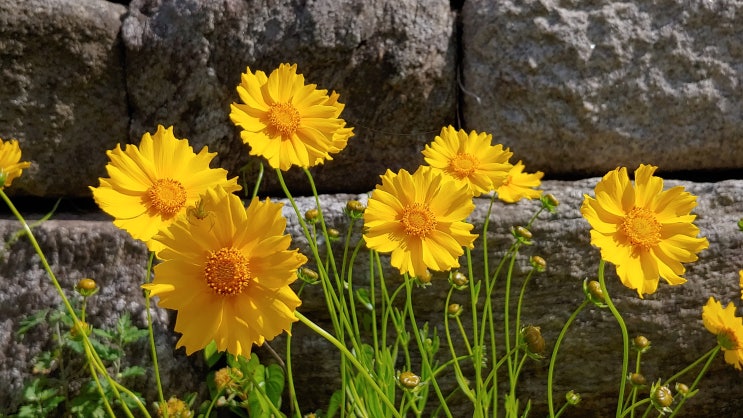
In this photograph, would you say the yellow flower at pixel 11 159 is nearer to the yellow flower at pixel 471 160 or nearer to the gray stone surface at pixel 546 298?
the gray stone surface at pixel 546 298

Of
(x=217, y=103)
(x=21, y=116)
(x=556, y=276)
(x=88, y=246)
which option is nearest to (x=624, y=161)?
(x=556, y=276)

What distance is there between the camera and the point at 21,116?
1396mm

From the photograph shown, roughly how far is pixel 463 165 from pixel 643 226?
385mm

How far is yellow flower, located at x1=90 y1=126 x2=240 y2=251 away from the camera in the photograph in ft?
2.89

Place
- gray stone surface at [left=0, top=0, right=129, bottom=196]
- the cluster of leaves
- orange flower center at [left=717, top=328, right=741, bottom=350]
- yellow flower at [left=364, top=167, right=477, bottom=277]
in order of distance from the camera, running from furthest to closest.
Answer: gray stone surface at [left=0, top=0, right=129, bottom=196] < the cluster of leaves < orange flower center at [left=717, top=328, right=741, bottom=350] < yellow flower at [left=364, top=167, right=477, bottom=277]

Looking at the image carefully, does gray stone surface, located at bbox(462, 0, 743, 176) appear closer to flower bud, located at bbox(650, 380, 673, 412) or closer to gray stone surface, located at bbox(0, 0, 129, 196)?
flower bud, located at bbox(650, 380, 673, 412)

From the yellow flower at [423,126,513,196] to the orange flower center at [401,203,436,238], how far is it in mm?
178

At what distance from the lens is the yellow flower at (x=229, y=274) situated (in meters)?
0.66

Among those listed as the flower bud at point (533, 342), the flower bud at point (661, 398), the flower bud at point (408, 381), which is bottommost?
the flower bud at point (661, 398)

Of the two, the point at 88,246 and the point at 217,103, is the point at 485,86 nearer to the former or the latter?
the point at 217,103

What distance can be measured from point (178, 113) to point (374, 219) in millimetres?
716

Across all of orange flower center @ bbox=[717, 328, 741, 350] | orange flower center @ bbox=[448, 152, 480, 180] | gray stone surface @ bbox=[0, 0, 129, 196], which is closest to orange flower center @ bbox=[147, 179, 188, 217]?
orange flower center @ bbox=[448, 152, 480, 180]

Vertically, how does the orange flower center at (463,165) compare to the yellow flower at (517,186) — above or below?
above

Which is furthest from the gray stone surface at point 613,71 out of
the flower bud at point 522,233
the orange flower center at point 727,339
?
the orange flower center at point 727,339
